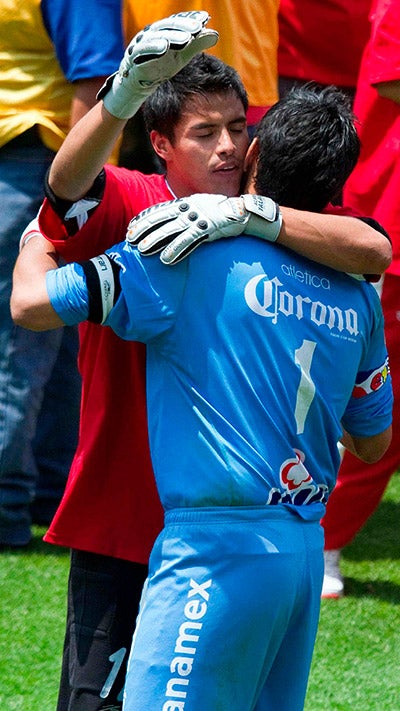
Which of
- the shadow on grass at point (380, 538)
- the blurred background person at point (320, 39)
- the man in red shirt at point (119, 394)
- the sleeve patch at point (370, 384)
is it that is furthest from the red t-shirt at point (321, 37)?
the sleeve patch at point (370, 384)

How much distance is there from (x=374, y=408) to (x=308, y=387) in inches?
13.0

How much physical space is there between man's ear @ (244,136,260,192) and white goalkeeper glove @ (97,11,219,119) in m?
0.30

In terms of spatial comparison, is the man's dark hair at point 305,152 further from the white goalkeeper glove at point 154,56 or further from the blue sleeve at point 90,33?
the blue sleeve at point 90,33

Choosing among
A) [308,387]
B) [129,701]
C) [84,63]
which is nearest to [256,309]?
[308,387]

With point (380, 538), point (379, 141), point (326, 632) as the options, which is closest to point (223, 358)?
point (326, 632)

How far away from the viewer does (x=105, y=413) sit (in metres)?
2.76

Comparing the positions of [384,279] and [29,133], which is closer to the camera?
[384,279]

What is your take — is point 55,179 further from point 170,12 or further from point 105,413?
point 170,12

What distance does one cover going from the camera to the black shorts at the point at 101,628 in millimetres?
2781

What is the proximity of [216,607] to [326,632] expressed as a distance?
1857 millimetres

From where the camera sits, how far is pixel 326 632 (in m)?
4.16

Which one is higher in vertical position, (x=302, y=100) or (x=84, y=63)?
(x=302, y=100)

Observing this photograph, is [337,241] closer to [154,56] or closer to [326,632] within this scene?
[154,56]

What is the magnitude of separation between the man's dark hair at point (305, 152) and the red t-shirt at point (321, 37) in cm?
291
